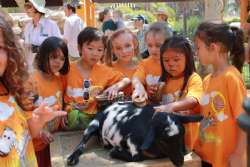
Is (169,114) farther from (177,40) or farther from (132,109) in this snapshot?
(177,40)

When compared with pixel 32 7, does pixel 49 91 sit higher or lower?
lower

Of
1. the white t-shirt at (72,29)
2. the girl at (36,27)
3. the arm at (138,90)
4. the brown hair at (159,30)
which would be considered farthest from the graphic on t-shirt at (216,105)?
the white t-shirt at (72,29)

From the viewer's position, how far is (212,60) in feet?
7.77

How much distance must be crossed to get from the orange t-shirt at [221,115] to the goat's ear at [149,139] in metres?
0.40

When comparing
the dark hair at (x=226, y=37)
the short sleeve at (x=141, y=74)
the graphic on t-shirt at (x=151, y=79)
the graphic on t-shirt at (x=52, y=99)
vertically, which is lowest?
the graphic on t-shirt at (x=52, y=99)

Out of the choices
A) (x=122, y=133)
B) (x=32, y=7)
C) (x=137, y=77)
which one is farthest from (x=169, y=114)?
(x=32, y=7)

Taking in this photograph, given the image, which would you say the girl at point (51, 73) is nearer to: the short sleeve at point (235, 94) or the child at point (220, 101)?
the child at point (220, 101)

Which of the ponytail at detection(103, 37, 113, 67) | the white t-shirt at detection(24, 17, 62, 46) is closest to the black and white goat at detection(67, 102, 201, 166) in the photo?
the ponytail at detection(103, 37, 113, 67)

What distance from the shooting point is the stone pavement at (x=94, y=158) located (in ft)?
7.13

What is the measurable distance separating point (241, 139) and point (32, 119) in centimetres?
109

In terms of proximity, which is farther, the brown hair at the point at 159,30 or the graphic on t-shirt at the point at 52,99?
the brown hair at the point at 159,30

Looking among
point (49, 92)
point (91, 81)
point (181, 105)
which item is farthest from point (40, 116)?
point (91, 81)

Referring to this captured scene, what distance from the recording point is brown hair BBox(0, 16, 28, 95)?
174 centimetres

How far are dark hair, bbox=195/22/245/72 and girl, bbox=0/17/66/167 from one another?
1041 mm
